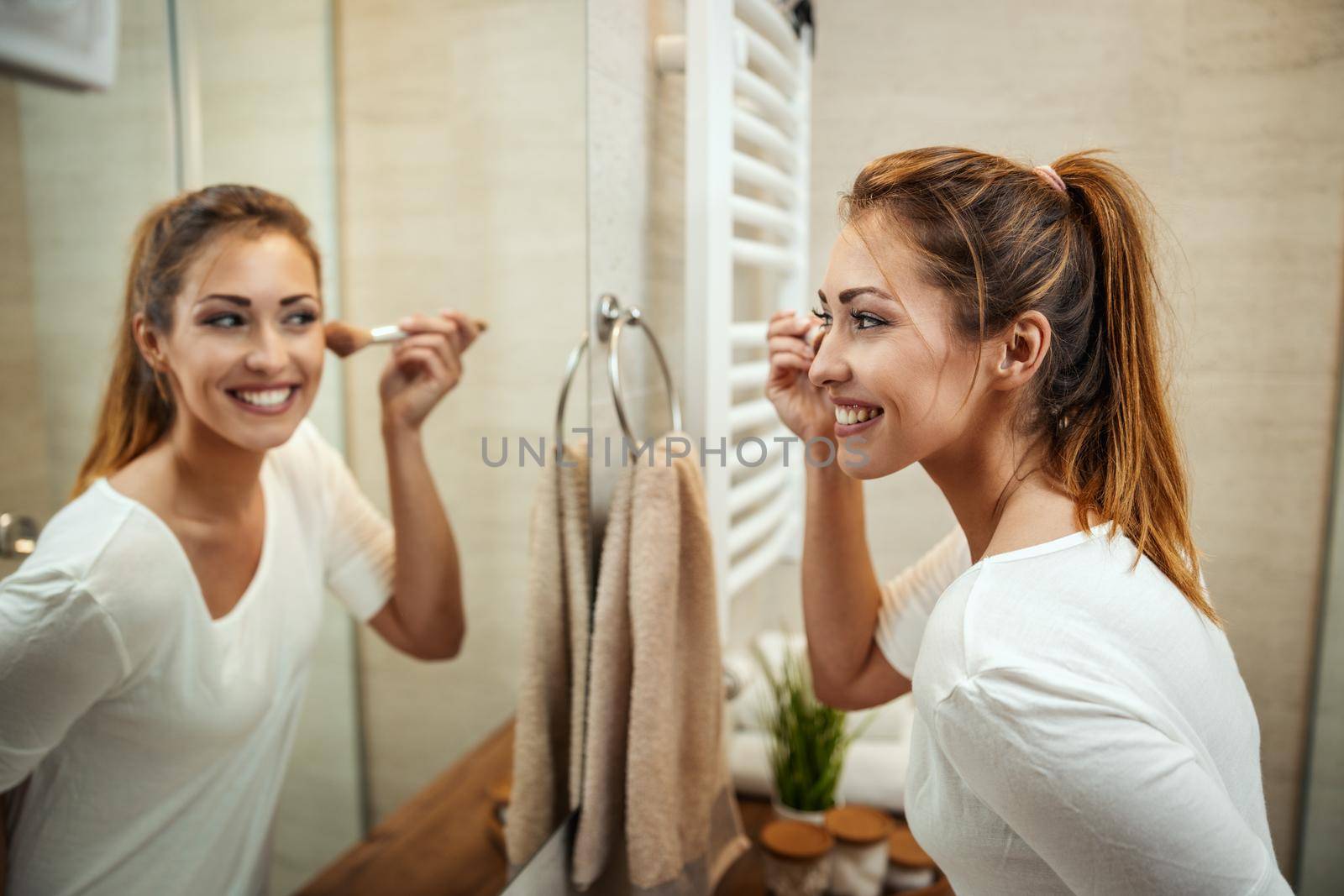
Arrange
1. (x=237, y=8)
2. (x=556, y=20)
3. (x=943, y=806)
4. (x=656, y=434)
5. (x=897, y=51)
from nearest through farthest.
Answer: (x=237, y=8), (x=943, y=806), (x=556, y=20), (x=897, y=51), (x=656, y=434)

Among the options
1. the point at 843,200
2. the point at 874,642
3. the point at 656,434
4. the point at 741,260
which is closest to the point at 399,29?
the point at 843,200

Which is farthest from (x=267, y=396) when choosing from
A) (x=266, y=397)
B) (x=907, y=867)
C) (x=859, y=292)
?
(x=907, y=867)

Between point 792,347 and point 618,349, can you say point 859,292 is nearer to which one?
point 792,347

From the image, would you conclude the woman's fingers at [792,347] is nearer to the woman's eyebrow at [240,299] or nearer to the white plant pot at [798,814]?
the woman's eyebrow at [240,299]

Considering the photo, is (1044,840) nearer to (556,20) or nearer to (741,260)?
(741,260)

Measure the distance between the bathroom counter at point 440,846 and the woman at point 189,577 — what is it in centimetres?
11

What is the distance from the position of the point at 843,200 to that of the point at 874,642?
1.64ft

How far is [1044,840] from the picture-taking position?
0.64 metres

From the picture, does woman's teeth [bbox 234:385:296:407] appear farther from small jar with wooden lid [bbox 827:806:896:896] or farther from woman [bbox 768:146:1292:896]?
small jar with wooden lid [bbox 827:806:896:896]

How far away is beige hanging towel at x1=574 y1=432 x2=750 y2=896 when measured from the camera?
41.0 inches

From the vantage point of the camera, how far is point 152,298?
1.94ft

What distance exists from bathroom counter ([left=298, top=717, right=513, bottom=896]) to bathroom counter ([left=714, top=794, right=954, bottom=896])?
42 cm

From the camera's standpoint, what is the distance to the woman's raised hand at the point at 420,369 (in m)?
0.83

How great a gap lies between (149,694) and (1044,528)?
26.6 inches
